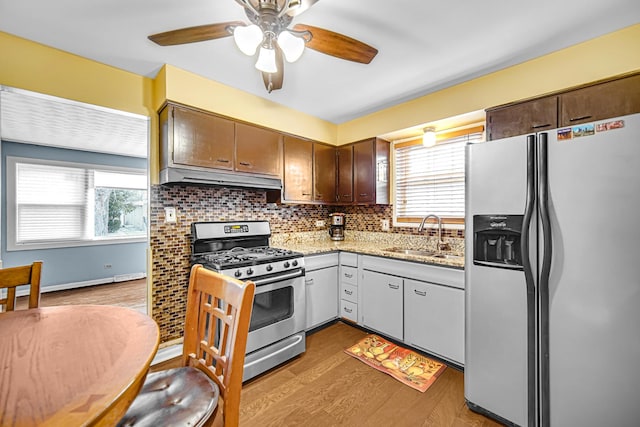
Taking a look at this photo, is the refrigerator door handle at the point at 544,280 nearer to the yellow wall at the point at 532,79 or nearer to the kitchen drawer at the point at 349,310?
the yellow wall at the point at 532,79

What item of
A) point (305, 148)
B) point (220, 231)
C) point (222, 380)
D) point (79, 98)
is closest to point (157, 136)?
point (79, 98)

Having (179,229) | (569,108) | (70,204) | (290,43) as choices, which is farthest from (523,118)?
(70,204)

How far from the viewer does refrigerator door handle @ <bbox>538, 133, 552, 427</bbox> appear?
→ 1.42m

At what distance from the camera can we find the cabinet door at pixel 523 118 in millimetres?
1904

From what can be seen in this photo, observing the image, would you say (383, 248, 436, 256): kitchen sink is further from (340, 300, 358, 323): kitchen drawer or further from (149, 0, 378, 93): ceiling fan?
(149, 0, 378, 93): ceiling fan

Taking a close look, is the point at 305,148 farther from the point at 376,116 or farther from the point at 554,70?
the point at 554,70

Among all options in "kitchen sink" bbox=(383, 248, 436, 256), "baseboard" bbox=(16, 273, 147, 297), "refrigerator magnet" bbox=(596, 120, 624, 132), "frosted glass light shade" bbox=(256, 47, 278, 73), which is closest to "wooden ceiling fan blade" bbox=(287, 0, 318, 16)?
"frosted glass light shade" bbox=(256, 47, 278, 73)

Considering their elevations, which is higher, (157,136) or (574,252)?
(157,136)

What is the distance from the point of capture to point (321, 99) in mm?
2752

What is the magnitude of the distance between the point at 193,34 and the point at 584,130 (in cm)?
205

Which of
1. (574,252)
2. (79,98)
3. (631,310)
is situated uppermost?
(79,98)

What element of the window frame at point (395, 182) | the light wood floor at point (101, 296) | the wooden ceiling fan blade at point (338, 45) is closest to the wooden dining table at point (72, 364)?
the wooden ceiling fan blade at point (338, 45)

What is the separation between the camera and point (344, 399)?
183 centimetres

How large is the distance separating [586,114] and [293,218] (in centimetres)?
272
